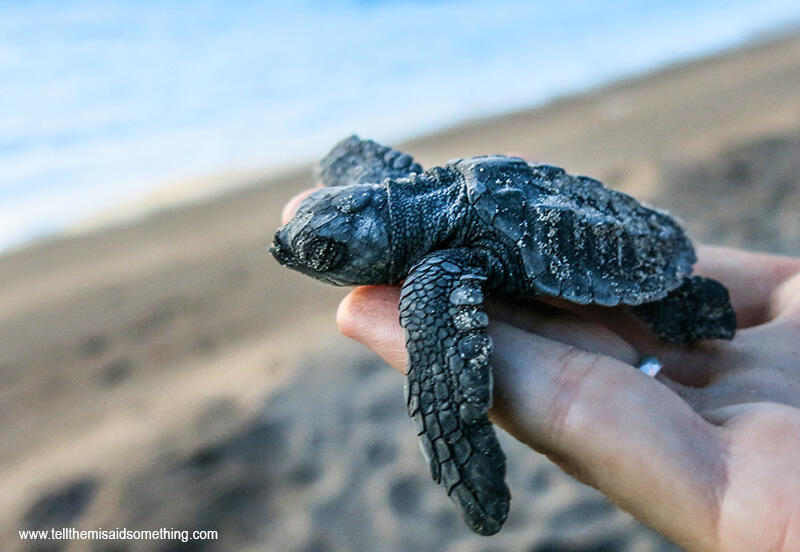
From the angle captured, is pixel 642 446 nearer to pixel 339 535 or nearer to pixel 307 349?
pixel 339 535

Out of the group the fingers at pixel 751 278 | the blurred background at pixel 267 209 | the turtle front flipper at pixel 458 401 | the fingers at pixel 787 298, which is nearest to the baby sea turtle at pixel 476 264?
the turtle front flipper at pixel 458 401

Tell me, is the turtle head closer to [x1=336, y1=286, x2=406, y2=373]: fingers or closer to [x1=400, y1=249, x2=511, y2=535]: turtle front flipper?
[x1=336, y1=286, x2=406, y2=373]: fingers

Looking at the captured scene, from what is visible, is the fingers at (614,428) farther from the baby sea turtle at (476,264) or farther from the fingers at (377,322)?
the fingers at (377,322)

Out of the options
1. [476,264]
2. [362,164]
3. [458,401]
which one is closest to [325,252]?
[476,264]

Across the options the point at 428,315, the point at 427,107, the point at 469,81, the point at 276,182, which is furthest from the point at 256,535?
the point at 469,81

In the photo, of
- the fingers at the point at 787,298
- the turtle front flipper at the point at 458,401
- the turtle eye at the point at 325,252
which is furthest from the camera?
the fingers at the point at 787,298

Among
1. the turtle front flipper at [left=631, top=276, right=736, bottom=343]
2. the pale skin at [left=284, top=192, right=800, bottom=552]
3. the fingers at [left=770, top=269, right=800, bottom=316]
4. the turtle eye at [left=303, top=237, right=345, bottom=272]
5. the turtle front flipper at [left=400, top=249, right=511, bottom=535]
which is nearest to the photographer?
the pale skin at [left=284, top=192, right=800, bottom=552]

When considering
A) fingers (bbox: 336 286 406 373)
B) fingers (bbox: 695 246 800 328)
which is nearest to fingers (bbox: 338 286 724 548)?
fingers (bbox: 336 286 406 373)
